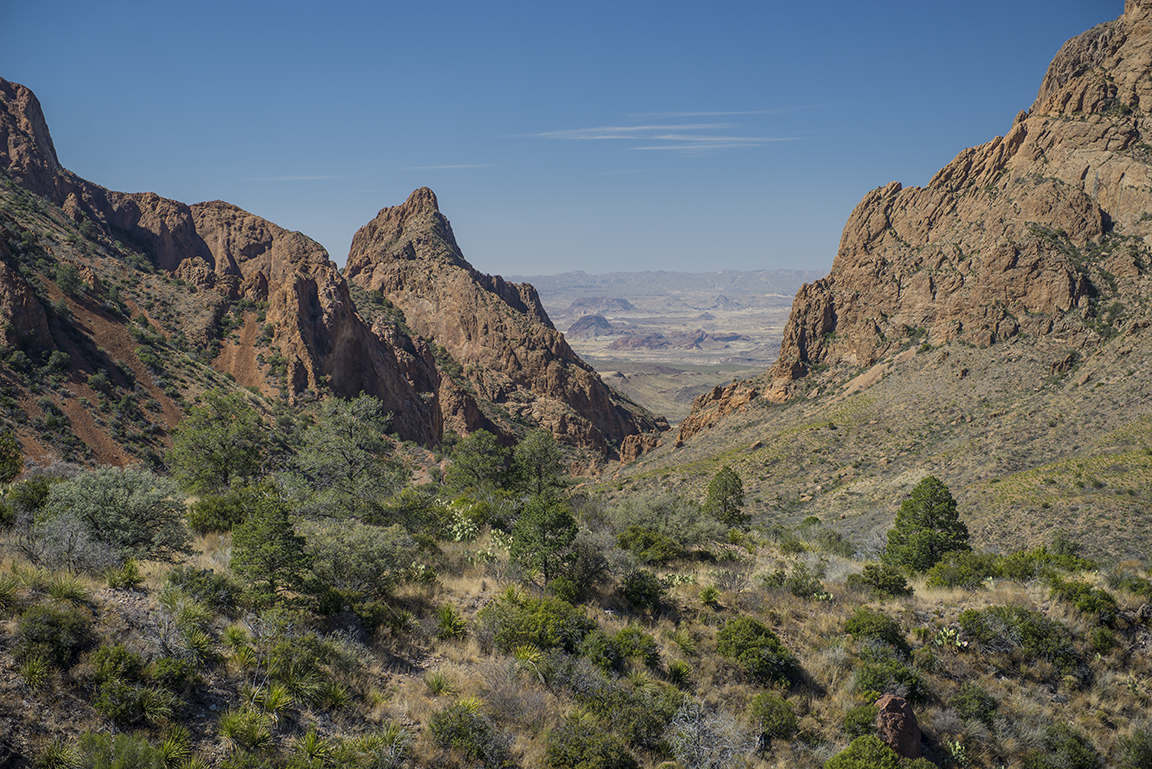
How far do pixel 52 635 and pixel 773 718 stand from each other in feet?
46.4

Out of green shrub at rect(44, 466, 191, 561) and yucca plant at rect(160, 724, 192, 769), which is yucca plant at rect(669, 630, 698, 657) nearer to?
yucca plant at rect(160, 724, 192, 769)

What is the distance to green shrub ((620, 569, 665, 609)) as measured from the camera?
1816 cm

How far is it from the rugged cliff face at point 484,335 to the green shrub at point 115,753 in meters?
96.0

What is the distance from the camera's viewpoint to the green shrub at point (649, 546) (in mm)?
23250

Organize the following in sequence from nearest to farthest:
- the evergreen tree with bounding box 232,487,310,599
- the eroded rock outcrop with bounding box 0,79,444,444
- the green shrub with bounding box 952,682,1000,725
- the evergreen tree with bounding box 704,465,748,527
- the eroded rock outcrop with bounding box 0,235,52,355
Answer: the evergreen tree with bounding box 232,487,310,599 < the green shrub with bounding box 952,682,1000,725 < the evergreen tree with bounding box 704,465,748,527 < the eroded rock outcrop with bounding box 0,235,52,355 < the eroded rock outcrop with bounding box 0,79,444,444

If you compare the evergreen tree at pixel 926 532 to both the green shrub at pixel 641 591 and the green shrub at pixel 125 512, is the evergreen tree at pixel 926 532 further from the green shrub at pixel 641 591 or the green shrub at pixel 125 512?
the green shrub at pixel 125 512

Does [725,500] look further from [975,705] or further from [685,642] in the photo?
[975,705]

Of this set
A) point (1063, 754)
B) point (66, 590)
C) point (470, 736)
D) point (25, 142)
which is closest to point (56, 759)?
point (66, 590)

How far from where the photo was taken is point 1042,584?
20578mm

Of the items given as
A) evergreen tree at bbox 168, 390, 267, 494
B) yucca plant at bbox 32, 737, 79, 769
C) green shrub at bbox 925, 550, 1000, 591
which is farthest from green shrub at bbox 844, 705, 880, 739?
evergreen tree at bbox 168, 390, 267, 494

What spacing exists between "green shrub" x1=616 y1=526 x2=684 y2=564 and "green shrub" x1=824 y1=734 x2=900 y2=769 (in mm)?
11219

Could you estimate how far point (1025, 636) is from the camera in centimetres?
1697

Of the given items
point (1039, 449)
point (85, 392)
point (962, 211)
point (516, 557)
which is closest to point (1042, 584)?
point (516, 557)

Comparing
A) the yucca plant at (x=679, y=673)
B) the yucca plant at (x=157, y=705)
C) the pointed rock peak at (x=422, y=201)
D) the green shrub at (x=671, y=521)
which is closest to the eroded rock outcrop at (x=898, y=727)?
the yucca plant at (x=679, y=673)
